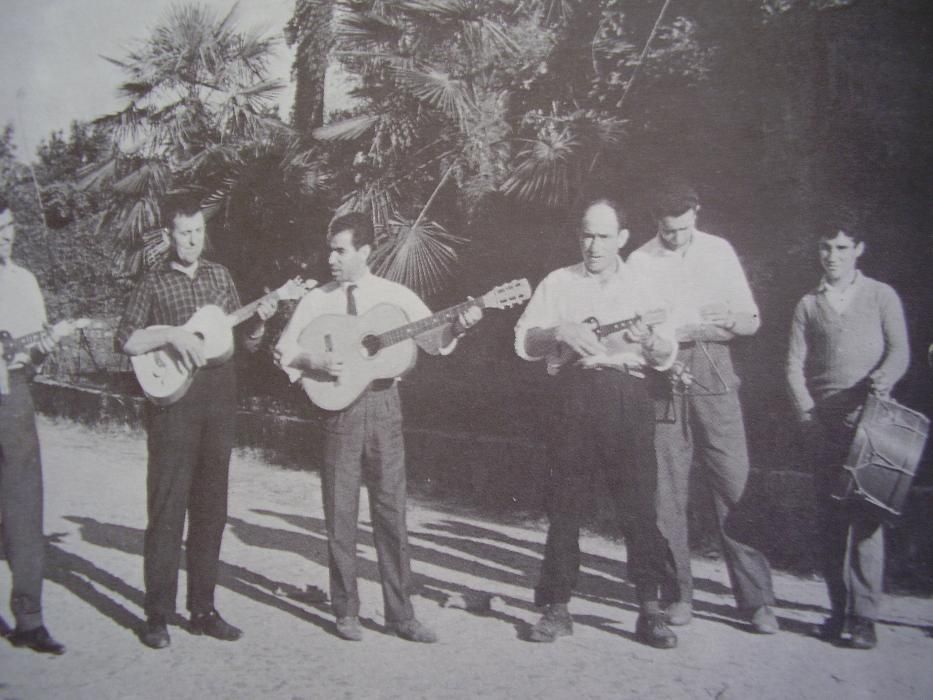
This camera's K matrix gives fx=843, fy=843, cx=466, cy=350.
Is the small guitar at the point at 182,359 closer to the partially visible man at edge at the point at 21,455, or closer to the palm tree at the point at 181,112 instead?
the partially visible man at edge at the point at 21,455

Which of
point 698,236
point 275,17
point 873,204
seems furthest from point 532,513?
point 275,17

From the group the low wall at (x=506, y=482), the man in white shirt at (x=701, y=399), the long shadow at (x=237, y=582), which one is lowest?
the long shadow at (x=237, y=582)

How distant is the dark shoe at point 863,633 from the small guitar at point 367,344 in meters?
2.09

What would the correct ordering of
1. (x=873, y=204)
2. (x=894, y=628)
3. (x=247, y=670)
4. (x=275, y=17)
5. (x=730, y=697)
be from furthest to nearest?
(x=275, y=17)
(x=873, y=204)
(x=894, y=628)
(x=247, y=670)
(x=730, y=697)

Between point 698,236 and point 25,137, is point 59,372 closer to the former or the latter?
point 25,137

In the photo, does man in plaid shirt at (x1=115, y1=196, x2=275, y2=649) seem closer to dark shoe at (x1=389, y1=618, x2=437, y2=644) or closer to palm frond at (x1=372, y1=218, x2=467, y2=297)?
dark shoe at (x1=389, y1=618, x2=437, y2=644)

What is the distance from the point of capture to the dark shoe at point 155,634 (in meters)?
3.76

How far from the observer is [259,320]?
4047 mm

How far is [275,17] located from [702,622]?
12.8 feet

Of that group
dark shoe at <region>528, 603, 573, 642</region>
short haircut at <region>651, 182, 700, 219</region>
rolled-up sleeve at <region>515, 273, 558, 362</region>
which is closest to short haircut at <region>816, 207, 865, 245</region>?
short haircut at <region>651, 182, 700, 219</region>

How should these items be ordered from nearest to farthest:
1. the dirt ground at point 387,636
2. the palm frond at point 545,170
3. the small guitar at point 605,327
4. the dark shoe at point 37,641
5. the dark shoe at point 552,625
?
the dirt ground at point 387,636 < the dark shoe at point 37,641 < the small guitar at point 605,327 < the dark shoe at point 552,625 < the palm frond at point 545,170

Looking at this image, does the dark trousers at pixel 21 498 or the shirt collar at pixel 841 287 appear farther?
the shirt collar at pixel 841 287

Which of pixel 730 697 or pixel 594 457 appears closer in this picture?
pixel 730 697

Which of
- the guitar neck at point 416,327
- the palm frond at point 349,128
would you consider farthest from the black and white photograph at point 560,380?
the palm frond at point 349,128
